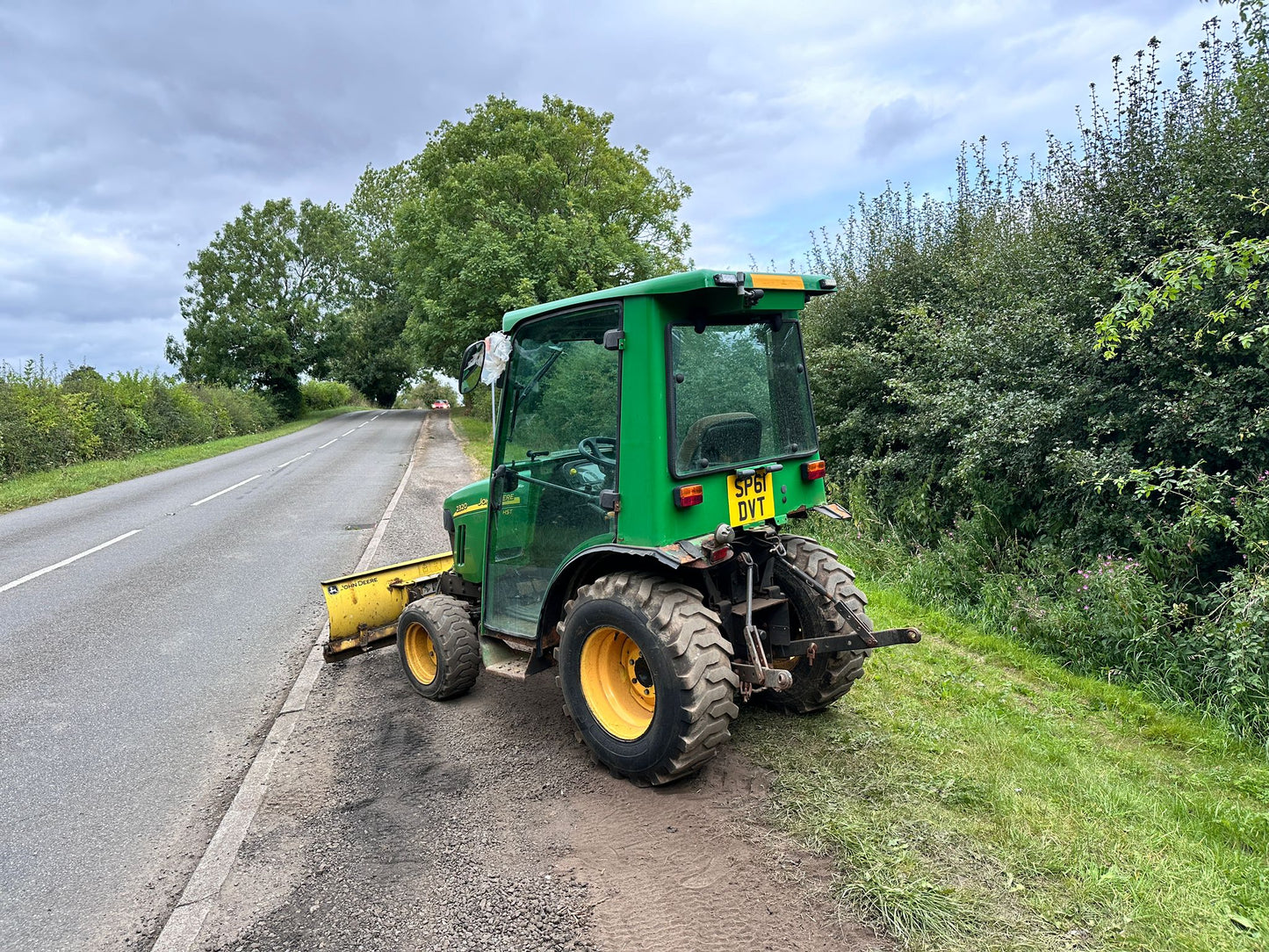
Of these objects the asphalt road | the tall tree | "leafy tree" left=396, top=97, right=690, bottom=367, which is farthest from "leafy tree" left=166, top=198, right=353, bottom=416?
the asphalt road

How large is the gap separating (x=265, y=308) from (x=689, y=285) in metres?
49.6

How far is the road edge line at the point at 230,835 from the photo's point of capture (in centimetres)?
294

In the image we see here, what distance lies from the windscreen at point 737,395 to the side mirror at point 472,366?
119 cm

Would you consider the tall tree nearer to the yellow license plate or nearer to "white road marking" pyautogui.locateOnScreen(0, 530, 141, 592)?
"white road marking" pyautogui.locateOnScreen(0, 530, 141, 592)

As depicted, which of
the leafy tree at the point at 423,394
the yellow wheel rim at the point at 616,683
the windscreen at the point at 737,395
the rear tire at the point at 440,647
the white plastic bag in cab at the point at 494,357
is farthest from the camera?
the leafy tree at the point at 423,394

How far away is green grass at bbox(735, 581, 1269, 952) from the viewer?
2682 mm

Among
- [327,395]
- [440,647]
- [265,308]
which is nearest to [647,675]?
[440,647]

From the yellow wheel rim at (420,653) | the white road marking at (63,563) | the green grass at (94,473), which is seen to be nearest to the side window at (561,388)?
the yellow wheel rim at (420,653)

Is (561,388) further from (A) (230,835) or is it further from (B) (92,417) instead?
(B) (92,417)

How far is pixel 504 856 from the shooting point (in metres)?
3.27

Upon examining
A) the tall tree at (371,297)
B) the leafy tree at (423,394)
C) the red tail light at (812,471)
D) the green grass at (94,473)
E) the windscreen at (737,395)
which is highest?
the tall tree at (371,297)

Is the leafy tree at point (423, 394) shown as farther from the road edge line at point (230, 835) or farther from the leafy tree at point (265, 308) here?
the road edge line at point (230, 835)

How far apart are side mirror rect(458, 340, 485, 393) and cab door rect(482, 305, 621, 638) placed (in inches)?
7.6

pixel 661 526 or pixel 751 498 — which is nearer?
pixel 661 526
